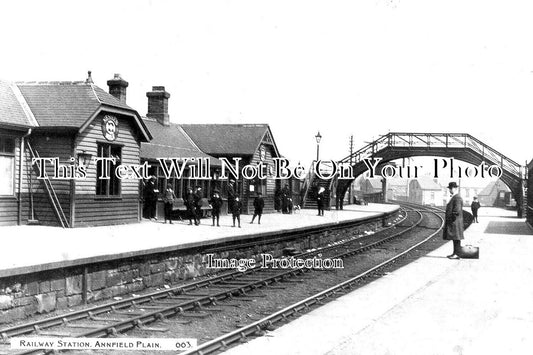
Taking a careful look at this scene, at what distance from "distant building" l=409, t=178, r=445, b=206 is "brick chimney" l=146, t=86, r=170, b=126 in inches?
3510

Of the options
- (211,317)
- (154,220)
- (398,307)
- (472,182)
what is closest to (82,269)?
(211,317)

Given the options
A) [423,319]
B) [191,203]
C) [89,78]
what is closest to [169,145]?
[191,203]

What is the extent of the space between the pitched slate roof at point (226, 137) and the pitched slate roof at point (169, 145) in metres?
0.61

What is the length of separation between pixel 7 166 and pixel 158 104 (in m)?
11.7

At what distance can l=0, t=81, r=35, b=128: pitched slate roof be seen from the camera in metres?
16.3

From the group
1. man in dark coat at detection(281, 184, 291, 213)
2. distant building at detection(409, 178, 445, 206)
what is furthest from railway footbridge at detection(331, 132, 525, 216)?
distant building at detection(409, 178, 445, 206)

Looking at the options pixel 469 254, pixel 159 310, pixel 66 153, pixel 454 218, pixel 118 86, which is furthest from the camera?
pixel 118 86

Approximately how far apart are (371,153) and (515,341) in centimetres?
3157

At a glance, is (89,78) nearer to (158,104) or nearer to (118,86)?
(118,86)

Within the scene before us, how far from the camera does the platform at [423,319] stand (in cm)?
685

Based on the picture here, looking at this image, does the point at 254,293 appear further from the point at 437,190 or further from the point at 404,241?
the point at 437,190

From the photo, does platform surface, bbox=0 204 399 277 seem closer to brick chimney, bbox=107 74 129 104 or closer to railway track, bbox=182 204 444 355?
railway track, bbox=182 204 444 355

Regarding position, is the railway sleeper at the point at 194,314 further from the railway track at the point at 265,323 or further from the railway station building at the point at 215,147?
the railway station building at the point at 215,147

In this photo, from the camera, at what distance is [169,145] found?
25.6 metres
